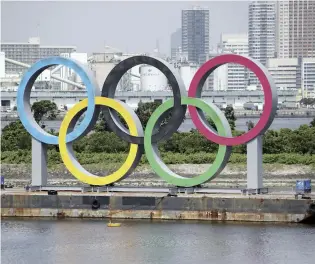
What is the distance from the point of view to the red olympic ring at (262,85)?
33.1 metres

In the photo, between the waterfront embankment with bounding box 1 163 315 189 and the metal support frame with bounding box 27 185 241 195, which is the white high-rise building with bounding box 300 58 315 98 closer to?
the waterfront embankment with bounding box 1 163 315 189

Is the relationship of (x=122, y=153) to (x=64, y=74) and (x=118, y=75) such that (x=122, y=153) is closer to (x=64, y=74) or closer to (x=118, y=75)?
(x=118, y=75)

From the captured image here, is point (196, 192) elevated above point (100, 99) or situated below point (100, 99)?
below

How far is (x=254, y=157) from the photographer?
33625 mm

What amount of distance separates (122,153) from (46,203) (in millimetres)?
13704

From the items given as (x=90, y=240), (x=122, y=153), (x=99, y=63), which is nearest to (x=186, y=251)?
(x=90, y=240)

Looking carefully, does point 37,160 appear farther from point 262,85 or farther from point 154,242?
point 262,85

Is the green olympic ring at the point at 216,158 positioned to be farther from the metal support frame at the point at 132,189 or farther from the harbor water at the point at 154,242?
the harbor water at the point at 154,242

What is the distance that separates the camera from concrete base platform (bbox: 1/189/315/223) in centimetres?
3281

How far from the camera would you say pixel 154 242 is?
30.4 metres

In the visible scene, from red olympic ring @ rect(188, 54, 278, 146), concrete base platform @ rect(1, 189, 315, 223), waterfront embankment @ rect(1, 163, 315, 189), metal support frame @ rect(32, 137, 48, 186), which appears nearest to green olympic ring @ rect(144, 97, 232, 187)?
red olympic ring @ rect(188, 54, 278, 146)

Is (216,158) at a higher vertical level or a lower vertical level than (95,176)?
higher

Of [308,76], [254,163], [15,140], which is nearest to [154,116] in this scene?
[254,163]

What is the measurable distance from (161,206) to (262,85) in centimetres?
404
